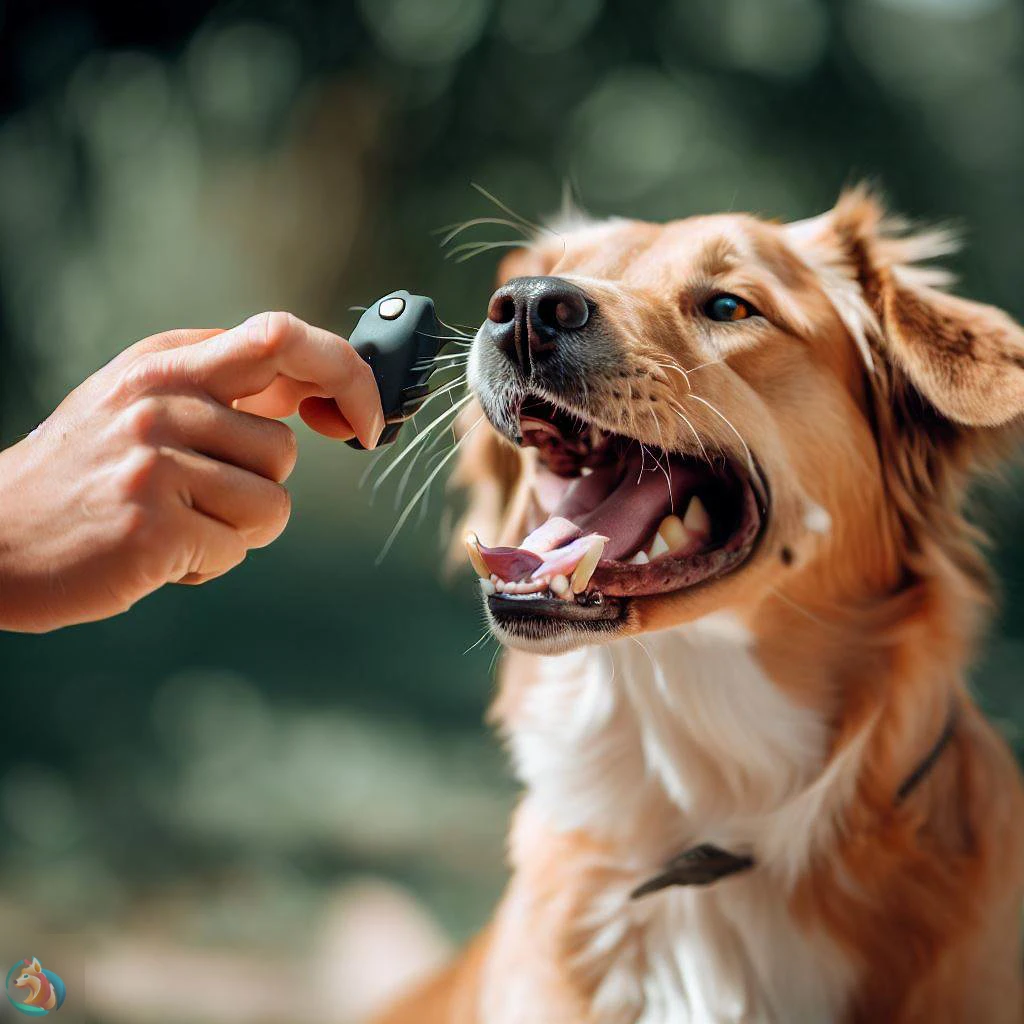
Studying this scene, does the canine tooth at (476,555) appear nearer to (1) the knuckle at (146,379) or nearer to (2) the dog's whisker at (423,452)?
(2) the dog's whisker at (423,452)

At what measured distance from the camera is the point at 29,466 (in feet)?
3.93

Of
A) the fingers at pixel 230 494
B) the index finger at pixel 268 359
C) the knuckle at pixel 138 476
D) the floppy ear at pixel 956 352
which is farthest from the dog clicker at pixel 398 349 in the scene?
the floppy ear at pixel 956 352

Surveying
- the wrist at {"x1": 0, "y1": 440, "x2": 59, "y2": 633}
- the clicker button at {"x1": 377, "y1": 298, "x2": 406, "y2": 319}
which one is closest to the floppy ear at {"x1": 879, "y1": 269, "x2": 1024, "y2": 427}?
the clicker button at {"x1": 377, "y1": 298, "x2": 406, "y2": 319}

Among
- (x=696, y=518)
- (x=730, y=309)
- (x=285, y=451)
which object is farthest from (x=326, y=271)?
(x=285, y=451)

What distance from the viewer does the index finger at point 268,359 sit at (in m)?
1.16

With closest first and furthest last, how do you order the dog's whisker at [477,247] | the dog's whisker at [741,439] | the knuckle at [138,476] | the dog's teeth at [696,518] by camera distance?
1. the knuckle at [138,476]
2. the dog's whisker at [741,439]
3. the dog's teeth at [696,518]
4. the dog's whisker at [477,247]

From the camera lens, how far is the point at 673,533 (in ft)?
5.83

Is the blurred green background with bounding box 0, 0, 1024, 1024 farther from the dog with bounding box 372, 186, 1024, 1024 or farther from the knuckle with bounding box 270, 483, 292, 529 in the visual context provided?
the knuckle with bounding box 270, 483, 292, 529

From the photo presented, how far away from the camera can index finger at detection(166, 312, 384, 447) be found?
3.81 feet

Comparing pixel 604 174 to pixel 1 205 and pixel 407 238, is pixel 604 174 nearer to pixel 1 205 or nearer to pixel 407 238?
pixel 407 238

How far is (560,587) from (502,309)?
414 mm

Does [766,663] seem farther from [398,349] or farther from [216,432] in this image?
[216,432]

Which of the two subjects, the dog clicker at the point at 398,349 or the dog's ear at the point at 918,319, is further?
the dog's ear at the point at 918,319

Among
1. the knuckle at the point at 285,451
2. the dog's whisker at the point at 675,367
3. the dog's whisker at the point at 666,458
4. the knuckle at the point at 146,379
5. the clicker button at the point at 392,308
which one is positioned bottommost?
the dog's whisker at the point at 666,458
